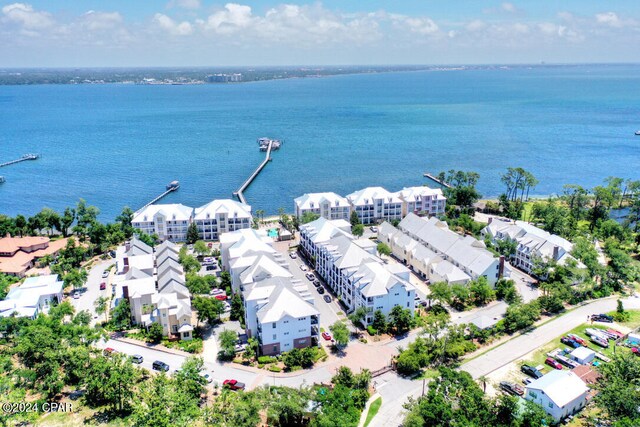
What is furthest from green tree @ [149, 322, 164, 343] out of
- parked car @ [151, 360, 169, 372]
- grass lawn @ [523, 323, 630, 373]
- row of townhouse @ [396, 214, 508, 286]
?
grass lawn @ [523, 323, 630, 373]

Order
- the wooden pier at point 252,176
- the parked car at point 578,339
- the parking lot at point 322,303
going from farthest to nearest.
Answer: the wooden pier at point 252,176 → the parking lot at point 322,303 → the parked car at point 578,339

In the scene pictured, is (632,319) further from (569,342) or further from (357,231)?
(357,231)

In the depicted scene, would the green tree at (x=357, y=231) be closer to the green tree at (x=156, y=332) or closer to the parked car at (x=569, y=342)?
the parked car at (x=569, y=342)

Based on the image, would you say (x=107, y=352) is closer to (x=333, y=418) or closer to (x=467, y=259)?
(x=333, y=418)

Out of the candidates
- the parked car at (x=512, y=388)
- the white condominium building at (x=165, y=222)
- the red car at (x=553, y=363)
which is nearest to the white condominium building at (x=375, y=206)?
the white condominium building at (x=165, y=222)

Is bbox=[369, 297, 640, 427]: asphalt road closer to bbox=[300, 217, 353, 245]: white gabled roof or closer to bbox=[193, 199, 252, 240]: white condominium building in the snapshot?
bbox=[300, 217, 353, 245]: white gabled roof

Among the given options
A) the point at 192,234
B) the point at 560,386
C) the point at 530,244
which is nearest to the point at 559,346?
the point at 560,386
